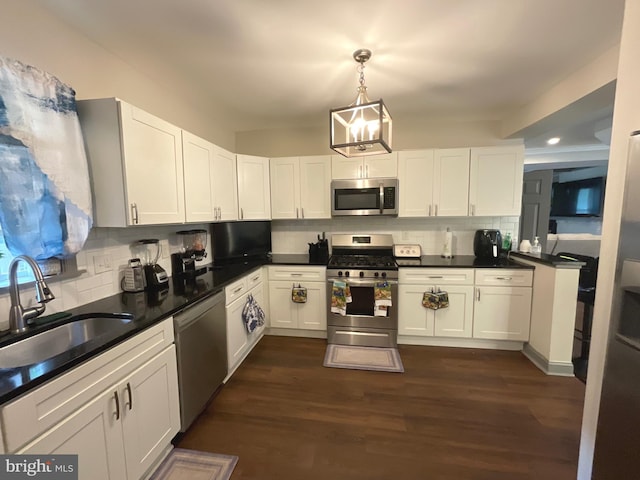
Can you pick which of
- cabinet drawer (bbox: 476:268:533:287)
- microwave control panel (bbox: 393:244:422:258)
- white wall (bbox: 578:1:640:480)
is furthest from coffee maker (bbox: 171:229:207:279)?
cabinet drawer (bbox: 476:268:533:287)

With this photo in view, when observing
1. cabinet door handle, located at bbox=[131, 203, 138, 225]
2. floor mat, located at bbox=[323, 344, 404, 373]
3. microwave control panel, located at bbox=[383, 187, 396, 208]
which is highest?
microwave control panel, located at bbox=[383, 187, 396, 208]

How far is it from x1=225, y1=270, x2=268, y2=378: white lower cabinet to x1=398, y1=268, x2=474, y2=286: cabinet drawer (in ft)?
5.29

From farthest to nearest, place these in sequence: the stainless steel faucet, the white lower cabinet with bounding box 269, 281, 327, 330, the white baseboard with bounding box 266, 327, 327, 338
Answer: the white baseboard with bounding box 266, 327, 327, 338, the white lower cabinet with bounding box 269, 281, 327, 330, the stainless steel faucet

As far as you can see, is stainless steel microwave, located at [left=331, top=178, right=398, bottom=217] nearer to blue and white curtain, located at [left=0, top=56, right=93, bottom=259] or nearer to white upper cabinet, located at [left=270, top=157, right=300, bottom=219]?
white upper cabinet, located at [left=270, top=157, right=300, bottom=219]

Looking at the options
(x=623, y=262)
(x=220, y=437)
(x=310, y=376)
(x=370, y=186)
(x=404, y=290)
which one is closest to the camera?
(x=623, y=262)

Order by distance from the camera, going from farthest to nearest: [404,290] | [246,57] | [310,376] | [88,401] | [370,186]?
[370,186]
[404,290]
[310,376]
[246,57]
[88,401]

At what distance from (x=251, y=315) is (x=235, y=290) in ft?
1.21

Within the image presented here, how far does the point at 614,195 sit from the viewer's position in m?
1.15

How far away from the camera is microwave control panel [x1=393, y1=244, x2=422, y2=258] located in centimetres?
334

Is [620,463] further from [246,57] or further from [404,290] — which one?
[246,57]

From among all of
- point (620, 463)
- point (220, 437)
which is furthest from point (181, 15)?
point (620, 463)

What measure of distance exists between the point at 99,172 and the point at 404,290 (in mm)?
2812

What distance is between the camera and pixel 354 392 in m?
2.26

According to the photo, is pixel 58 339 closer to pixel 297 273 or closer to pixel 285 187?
pixel 297 273
